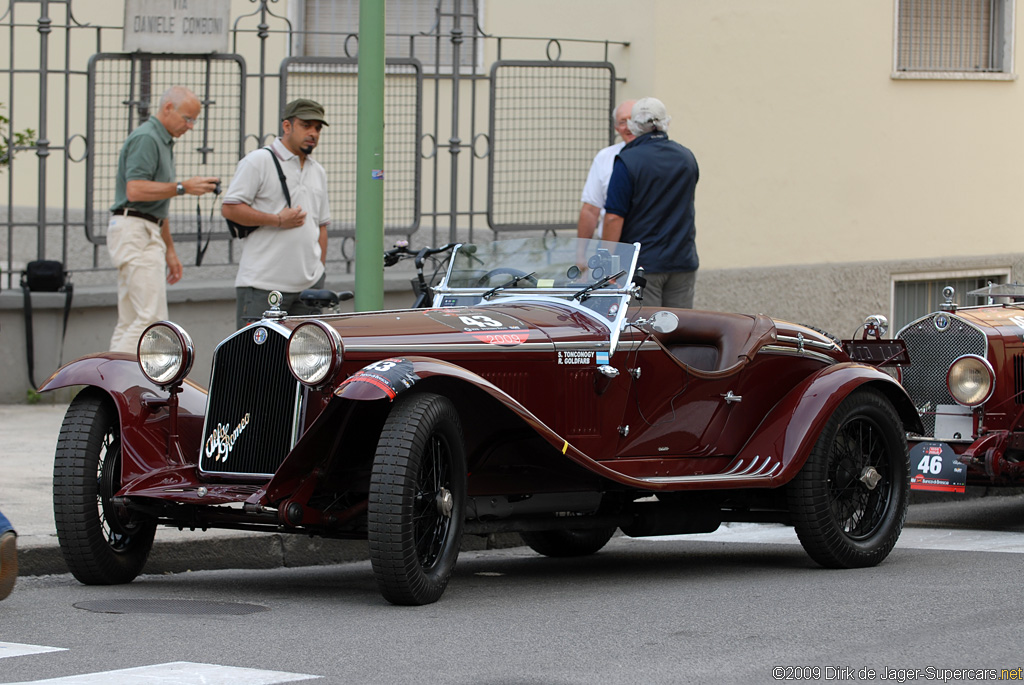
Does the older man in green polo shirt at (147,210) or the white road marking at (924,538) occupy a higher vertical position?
the older man in green polo shirt at (147,210)

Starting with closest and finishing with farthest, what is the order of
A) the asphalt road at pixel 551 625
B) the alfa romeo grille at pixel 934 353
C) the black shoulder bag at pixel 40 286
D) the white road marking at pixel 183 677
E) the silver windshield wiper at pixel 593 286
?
the white road marking at pixel 183 677
the asphalt road at pixel 551 625
the silver windshield wiper at pixel 593 286
the alfa romeo grille at pixel 934 353
the black shoulder bag at pixel 40 286

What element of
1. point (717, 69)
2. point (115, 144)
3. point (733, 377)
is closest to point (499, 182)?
point (717, 69)

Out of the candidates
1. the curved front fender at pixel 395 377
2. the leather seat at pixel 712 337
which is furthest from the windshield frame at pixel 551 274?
the curved front fender at pixel 395 377

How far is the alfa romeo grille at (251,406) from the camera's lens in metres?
5.93

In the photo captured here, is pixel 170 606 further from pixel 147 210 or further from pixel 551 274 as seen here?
pixel 147 210

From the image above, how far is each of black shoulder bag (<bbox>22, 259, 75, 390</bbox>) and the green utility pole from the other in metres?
3.82

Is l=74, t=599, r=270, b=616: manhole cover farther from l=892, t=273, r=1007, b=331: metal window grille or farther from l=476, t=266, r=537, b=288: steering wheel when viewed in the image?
l=892, t=273, r=1007, b=331: metal window grille

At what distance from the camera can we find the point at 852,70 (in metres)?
13.8

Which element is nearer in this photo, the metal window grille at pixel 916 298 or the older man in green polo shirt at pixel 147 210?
the older man in green polo shirt at pixel 147 210

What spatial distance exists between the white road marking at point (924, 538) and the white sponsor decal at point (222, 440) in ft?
8.26

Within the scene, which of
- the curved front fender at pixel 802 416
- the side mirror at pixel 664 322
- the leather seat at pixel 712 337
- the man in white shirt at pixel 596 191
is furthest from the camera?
the man in white shirt at pixel 596 191

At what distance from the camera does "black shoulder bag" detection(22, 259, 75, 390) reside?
11.2 metres

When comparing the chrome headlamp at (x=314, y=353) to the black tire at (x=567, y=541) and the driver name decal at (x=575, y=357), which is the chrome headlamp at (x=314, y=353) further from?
the black tire at (x=567, y=541)

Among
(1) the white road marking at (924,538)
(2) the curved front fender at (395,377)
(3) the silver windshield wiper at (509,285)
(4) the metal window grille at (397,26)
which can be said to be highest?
(4) the metal window grille at (397,26)
